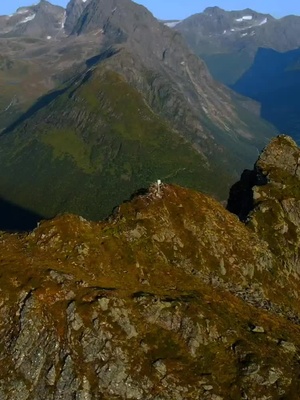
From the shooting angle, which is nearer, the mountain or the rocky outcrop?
the mountain

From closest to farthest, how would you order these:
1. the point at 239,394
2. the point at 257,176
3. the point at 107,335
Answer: the point at 239,394
the point at 107,335
the point at 257,176

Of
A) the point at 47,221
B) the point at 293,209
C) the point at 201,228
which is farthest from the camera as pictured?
the point at 293,209

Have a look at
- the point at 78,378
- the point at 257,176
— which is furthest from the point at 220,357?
the point at 257,176

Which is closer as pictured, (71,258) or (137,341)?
(137,341)

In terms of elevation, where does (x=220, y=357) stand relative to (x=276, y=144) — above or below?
below

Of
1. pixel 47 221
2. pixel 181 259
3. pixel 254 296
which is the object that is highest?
pixel 47 221

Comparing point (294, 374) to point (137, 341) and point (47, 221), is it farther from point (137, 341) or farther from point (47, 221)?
point (47, 221)

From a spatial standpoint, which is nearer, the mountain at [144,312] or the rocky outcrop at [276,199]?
the mountain at [144,312]

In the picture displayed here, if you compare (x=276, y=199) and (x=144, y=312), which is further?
(x=276, y=199)
